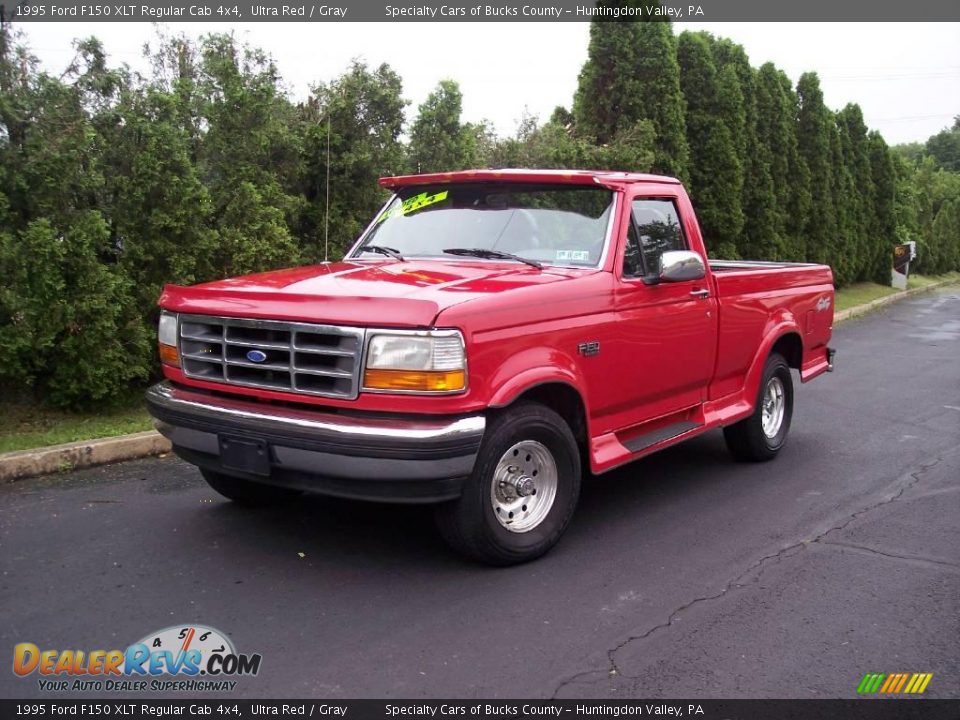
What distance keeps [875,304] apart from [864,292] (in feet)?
7.74

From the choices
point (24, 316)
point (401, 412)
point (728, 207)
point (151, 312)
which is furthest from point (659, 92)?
point (401, 412)

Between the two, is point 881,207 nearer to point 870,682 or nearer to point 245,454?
point 870,682

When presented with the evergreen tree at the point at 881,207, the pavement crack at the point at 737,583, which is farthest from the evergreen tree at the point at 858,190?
the pavement crack at the point at 737,583

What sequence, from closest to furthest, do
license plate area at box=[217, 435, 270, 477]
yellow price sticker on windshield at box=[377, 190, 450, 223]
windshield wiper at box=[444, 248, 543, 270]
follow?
license plate area at box=[217, 435, 270, 477] < windshield wiper at box=[444, 248, 543, 270] < yellow price sticker on windshield at box=[377, 190, 450, 223]

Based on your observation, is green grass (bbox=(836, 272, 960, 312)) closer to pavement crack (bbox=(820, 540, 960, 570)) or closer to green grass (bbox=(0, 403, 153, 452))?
pavement crack (bbox=(820, 540, 960, 570))

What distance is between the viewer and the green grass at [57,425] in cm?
629

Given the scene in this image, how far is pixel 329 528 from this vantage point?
5020 mm

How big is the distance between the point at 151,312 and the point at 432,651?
487cm

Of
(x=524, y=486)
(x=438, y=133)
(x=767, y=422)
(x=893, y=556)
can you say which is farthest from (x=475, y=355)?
(x=438, y=133)

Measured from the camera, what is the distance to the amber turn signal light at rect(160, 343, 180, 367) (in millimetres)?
4746

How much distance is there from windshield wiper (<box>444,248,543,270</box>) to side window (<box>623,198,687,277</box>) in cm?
59

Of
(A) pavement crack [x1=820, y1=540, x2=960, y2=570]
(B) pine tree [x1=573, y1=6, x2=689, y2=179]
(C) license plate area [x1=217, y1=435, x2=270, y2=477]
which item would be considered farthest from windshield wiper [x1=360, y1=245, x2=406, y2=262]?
(B) pine tree [x1=573, y1=6, x2=689, y2=179]

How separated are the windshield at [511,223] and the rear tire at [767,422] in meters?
2.17

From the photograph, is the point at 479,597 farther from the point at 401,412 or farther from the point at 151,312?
the point at 151,312
